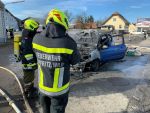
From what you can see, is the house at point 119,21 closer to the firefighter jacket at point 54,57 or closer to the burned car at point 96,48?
the burned car at point 96,48

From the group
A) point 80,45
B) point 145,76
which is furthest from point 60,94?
point 80,45

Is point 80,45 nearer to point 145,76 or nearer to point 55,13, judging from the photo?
point 145,76

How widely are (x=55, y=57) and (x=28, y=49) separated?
360 centimetres

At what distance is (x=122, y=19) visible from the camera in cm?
9781

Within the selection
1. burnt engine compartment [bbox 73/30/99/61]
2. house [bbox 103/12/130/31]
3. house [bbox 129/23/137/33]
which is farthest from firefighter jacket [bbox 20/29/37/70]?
house [bbox 103/12/130/31]

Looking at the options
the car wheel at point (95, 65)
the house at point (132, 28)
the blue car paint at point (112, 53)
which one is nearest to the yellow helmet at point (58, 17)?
the car wheel at point (95, 65)

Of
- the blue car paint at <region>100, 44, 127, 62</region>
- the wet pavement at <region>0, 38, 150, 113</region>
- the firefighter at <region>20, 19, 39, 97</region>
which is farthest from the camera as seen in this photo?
the blue car paint at <region>100, 44, 127, 62</region>

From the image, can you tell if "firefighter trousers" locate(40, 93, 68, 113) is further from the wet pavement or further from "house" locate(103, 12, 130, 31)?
"house" locate(103, 12, 130, 31)

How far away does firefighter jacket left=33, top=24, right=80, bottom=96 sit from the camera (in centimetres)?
447

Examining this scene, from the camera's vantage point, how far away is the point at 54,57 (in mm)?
4535

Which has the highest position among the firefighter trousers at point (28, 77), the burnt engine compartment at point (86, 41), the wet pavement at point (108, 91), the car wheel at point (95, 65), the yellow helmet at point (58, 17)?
the yellow helmet at point (58, 17)

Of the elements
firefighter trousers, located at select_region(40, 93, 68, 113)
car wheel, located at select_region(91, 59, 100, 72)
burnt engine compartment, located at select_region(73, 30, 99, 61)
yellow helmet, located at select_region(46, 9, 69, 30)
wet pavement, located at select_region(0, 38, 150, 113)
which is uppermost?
yellow helmet, located at select_region(46, 9, 69, 30)

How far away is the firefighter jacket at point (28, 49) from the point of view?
796 cm

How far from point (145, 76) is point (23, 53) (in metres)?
5.79
